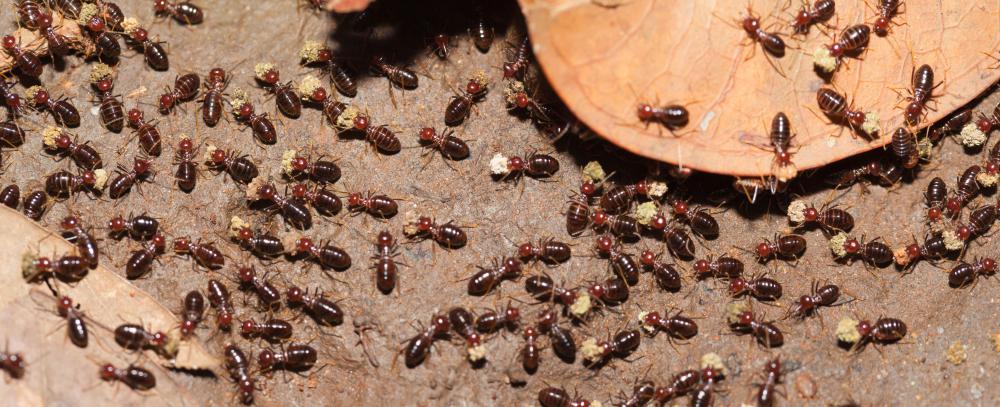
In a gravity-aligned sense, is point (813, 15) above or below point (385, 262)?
above

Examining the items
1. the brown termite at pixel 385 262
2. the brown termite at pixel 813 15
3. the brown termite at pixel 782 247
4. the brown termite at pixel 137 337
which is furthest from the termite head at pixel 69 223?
the brown termite at pixel 813 15

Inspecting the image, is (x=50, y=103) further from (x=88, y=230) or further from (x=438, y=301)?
(x=438, y=301)

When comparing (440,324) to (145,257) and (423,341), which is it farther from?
(145,257)

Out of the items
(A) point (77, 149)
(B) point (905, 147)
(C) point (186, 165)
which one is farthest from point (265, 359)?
(B) point (905, 147)

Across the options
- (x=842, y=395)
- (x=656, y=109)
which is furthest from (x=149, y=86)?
(x=842, y=395)

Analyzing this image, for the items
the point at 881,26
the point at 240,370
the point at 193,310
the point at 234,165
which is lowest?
the point at 240,370

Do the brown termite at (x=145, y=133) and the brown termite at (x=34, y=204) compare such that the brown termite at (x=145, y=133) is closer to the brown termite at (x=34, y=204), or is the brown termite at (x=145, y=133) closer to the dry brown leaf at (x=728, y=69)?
the brown termite at (x=34, y=204)

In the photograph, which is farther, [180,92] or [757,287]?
[180,92]
